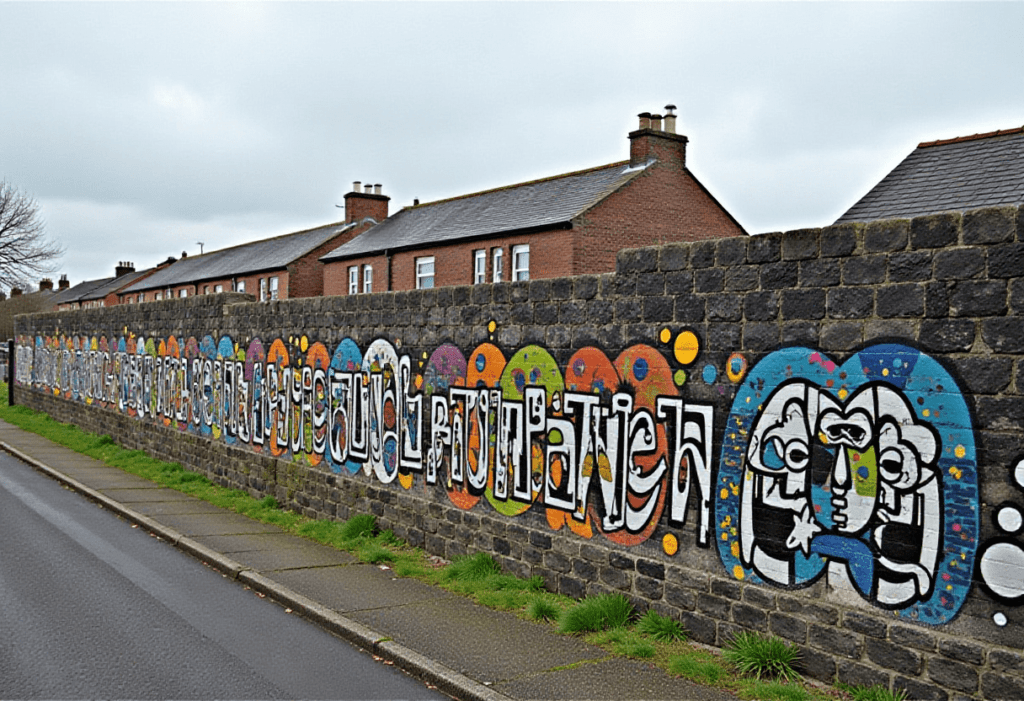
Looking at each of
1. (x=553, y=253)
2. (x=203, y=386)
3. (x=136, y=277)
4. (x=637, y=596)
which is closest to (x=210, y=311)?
(x=203, y=386)

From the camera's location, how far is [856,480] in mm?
5758

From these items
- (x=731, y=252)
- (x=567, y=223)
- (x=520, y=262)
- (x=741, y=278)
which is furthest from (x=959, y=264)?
(x=520, y=262)

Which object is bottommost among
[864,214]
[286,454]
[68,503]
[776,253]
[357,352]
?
[68,503]

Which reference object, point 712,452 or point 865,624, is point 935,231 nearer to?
point 712,452

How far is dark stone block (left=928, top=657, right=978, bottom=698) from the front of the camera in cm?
504

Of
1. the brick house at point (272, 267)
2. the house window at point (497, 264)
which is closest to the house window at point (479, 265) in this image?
the house window at point (497, 264)

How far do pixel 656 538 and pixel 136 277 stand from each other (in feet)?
225

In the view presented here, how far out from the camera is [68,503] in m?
13.5

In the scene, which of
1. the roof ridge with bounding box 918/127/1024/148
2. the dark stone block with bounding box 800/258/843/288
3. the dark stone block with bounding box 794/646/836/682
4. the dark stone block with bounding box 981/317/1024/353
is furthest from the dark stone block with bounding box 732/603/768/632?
the roof ridge with bounding box 918/127/1024/148

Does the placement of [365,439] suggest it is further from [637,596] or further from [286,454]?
[637,596]

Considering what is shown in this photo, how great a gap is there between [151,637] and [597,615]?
3553 millimetres

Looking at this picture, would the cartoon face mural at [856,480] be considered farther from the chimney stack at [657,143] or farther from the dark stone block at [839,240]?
the chimney stack at [657,143]

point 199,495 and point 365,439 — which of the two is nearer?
point 365,439

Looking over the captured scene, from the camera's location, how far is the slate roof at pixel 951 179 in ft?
50.3
